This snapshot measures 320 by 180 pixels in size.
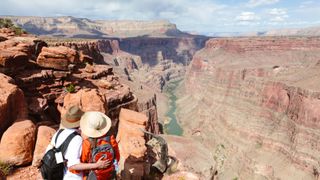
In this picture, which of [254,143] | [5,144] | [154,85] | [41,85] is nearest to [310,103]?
[254,143]

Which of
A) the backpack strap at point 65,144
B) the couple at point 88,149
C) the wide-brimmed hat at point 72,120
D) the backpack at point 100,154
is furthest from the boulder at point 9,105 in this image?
the backpack at point 100,154

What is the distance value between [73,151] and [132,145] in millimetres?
6968

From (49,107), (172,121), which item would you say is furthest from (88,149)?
(172,121)

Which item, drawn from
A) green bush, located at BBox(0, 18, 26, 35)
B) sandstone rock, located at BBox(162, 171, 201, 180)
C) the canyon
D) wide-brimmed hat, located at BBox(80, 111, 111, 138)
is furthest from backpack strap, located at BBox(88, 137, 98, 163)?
green bush, located at BBox(0, 18, 26, 35)

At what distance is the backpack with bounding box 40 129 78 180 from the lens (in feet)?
27.9

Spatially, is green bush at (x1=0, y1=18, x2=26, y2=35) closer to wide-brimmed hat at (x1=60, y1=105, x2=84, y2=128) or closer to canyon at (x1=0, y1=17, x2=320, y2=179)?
canyon at (x1=0, y1=17, x2=320, y2=179)

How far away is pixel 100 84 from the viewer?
76.4 ft

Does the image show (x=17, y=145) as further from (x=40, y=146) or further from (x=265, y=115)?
(x=265, y=115)

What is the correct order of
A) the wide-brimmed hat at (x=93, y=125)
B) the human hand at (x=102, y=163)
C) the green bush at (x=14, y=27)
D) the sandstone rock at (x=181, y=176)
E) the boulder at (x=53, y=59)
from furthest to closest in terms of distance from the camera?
the green bush at (x=14, y=27), the boulder at (x=53, y=59), the sandstone rock at (x=181, y=176), the human hand at (x=102, y=163), the wide-brimmed hat at (x=93, y=125)

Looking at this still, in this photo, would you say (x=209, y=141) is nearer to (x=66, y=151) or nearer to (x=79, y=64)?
(x=79, y=64)

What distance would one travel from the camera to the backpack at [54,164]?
852 centimetres

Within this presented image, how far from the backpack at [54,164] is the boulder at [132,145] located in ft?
15.5

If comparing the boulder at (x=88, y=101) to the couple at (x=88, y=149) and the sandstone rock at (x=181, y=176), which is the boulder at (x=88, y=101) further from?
the couple at (x=88, y=149)

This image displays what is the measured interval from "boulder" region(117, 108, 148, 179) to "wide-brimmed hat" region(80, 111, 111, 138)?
5480 mm
